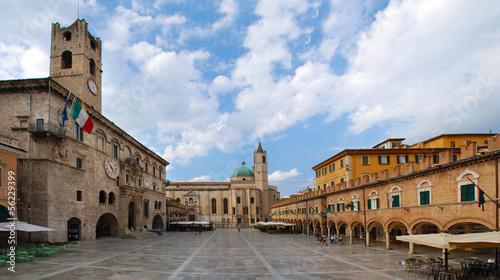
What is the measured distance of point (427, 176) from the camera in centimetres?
2314

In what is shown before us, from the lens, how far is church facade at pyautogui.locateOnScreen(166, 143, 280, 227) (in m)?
99.4

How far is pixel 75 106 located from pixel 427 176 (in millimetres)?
28022

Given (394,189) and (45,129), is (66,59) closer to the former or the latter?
(45,129)

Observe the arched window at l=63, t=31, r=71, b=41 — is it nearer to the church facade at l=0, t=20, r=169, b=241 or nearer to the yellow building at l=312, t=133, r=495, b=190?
the church facade at l=0, t=20, r=169, b=241

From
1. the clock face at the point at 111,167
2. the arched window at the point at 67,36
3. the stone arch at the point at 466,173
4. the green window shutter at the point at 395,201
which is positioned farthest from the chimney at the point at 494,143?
the arched window at the point at 67,36

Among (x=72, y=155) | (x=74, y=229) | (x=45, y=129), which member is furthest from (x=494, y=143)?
(x=74, y=229)

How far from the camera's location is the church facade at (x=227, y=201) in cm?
9944

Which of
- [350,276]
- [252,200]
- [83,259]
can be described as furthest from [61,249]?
[252,200]

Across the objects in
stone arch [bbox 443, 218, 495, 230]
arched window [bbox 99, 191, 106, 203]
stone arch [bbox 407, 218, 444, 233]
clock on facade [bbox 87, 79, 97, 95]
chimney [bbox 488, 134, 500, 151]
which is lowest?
stone arch [bbox 407, 218, 444, 233]

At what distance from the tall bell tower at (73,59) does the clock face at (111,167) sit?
7.32 meters

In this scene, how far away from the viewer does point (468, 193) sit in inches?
770

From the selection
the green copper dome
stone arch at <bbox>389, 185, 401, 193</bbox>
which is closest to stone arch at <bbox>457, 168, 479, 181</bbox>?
stone arch at <bbox>389, 185, 401, 193</bbox>

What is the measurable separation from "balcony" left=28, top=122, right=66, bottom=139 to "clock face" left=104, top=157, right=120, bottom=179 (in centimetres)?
1077

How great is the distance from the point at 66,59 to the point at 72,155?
50.9 feet
